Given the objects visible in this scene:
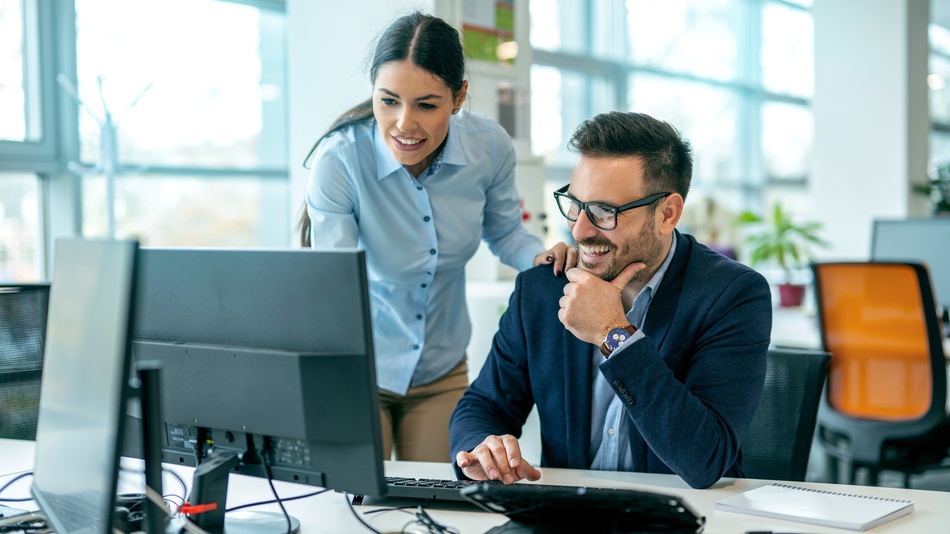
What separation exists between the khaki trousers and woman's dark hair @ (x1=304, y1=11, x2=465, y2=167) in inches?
29.7

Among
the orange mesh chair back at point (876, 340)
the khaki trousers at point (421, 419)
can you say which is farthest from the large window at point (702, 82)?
the khaki trousers at point (421, 419)

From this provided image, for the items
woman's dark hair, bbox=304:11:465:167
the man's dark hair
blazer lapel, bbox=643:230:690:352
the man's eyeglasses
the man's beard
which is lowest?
blazer lapel, bbox=643:230:690:352

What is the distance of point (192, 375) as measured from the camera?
1.25 meters

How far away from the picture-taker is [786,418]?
5.59ft

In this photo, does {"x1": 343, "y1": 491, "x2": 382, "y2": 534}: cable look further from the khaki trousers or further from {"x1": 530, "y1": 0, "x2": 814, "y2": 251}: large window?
{"x1": 530, "y1": 0, "x2": 814, "y2": 251}: large window

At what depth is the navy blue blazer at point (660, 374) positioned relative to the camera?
4.81 feet

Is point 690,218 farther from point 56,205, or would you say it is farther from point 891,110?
point 56,205

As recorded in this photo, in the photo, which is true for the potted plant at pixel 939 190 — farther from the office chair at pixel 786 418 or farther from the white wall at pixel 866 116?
the office chair at pixel 786 418

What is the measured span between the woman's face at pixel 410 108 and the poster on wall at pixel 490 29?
1.22m

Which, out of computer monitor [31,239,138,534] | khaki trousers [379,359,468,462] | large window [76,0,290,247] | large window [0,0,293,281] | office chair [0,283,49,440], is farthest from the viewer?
large window [76,0,290,247]

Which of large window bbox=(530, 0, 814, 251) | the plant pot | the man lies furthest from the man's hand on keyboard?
large window bbox=(530, 0, 814, 251)

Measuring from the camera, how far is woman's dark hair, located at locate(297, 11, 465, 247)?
1822 millimetres

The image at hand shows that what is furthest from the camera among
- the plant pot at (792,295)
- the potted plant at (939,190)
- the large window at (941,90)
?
the large window at (941,90)

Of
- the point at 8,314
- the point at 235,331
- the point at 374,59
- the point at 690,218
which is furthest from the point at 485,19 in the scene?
the point at 690,218
